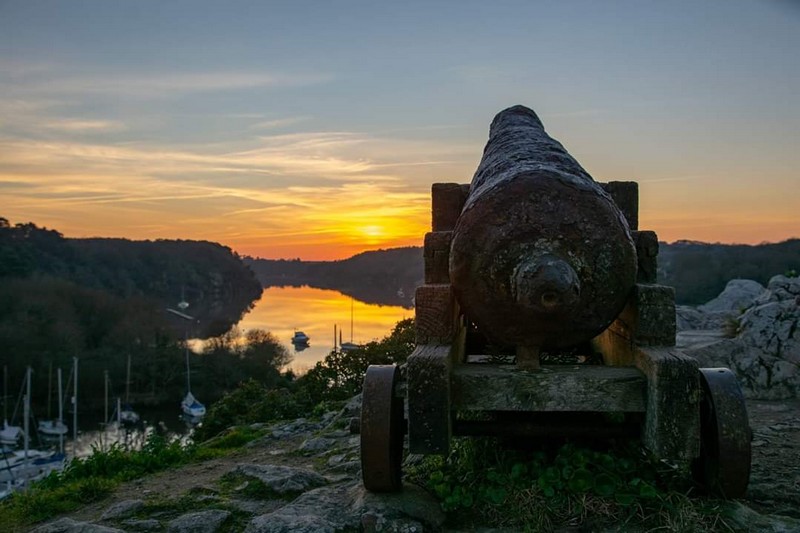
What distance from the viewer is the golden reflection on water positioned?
55.4 metres

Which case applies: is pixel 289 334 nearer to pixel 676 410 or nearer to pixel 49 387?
pixel 49 387

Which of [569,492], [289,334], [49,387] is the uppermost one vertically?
[569,492]

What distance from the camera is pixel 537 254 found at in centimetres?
338

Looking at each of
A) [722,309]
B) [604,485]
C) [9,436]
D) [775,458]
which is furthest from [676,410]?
[9,436]

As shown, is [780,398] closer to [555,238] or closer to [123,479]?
[555,238]

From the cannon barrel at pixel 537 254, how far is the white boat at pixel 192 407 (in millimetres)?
40895

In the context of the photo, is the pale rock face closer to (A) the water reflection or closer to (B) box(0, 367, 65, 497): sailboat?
(B) box(0, 367, 65, 497): sailboat

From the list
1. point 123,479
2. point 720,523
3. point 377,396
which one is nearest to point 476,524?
point 377,396

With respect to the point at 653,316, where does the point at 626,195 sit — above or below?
above

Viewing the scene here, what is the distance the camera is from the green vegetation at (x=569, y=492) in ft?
10.9

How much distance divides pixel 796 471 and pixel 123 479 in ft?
15.8

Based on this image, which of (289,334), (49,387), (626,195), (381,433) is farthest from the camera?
(289,334)

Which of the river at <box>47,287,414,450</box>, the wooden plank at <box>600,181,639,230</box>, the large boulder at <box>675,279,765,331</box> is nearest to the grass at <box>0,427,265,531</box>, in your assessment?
the river at <box>47,287,414,450</box>

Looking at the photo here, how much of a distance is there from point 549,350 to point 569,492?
2.50 ft
